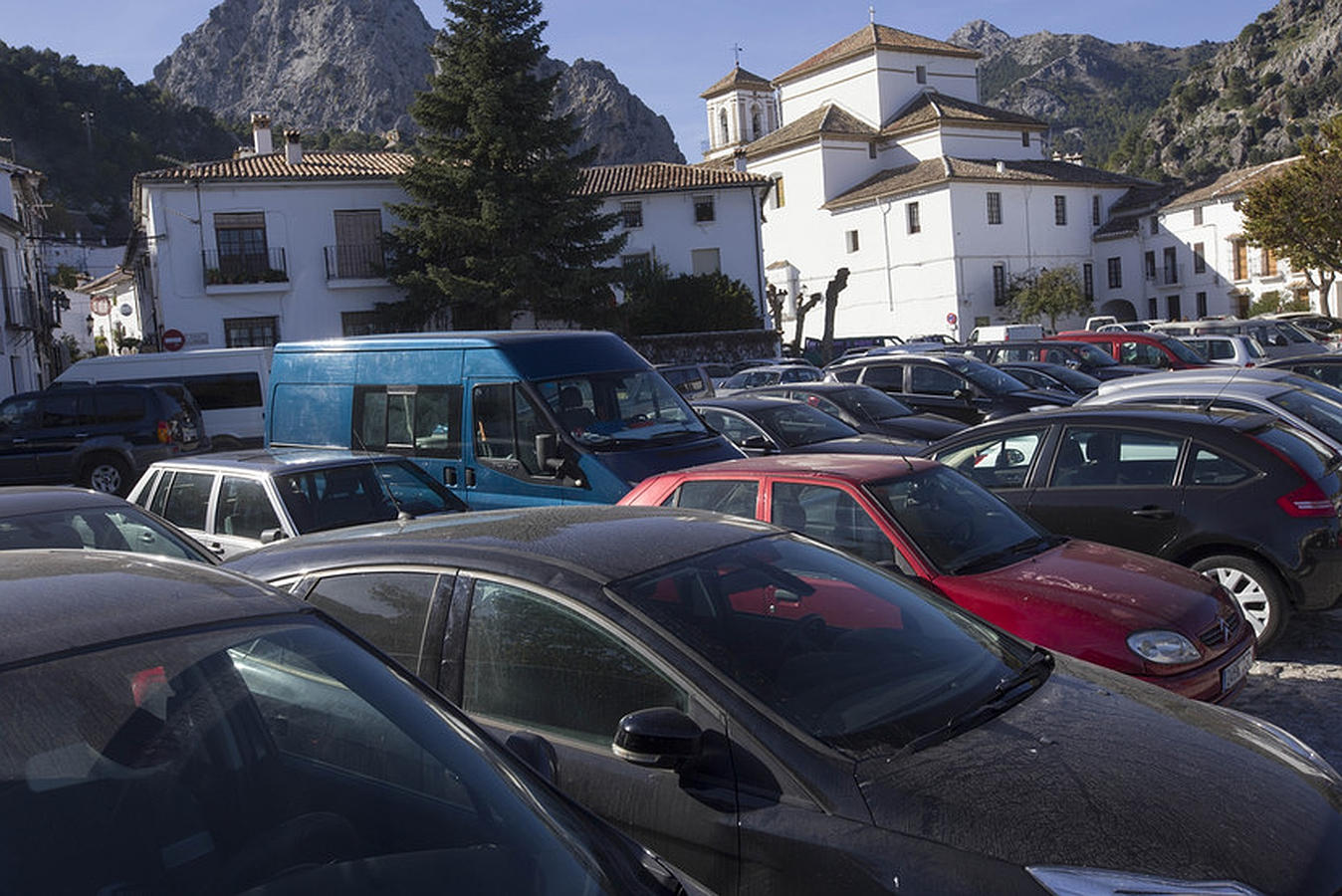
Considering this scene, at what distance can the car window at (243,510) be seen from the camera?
8352 millimetres

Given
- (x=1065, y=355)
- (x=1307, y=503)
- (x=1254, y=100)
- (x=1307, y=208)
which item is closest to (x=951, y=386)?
(x=1065, y=355)

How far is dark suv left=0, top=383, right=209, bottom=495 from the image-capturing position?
62.3ft

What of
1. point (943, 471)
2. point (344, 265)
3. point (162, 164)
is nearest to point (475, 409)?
point (943, 471)

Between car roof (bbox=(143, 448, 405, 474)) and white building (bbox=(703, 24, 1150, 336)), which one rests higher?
white building (bbox=(703, 24, 1150, 336))

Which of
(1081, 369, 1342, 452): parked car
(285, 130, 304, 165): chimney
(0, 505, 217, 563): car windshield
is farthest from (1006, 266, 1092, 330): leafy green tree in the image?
(0, 505, 217, 563): car windshield

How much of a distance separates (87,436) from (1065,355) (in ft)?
60.5

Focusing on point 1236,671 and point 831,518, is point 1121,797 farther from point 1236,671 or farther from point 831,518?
point 831,518

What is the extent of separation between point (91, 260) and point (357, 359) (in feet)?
249

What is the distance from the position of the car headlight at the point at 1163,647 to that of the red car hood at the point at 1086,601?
4cm

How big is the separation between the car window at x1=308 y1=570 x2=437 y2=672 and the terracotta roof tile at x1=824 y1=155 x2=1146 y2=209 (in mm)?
55023

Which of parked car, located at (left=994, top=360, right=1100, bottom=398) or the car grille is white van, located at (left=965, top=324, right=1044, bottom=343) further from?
the car grille

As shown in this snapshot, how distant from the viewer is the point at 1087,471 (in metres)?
8.00

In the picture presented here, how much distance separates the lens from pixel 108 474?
19312 mm

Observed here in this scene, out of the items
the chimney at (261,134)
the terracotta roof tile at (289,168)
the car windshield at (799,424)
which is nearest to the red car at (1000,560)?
the car windshield at (799,424)
